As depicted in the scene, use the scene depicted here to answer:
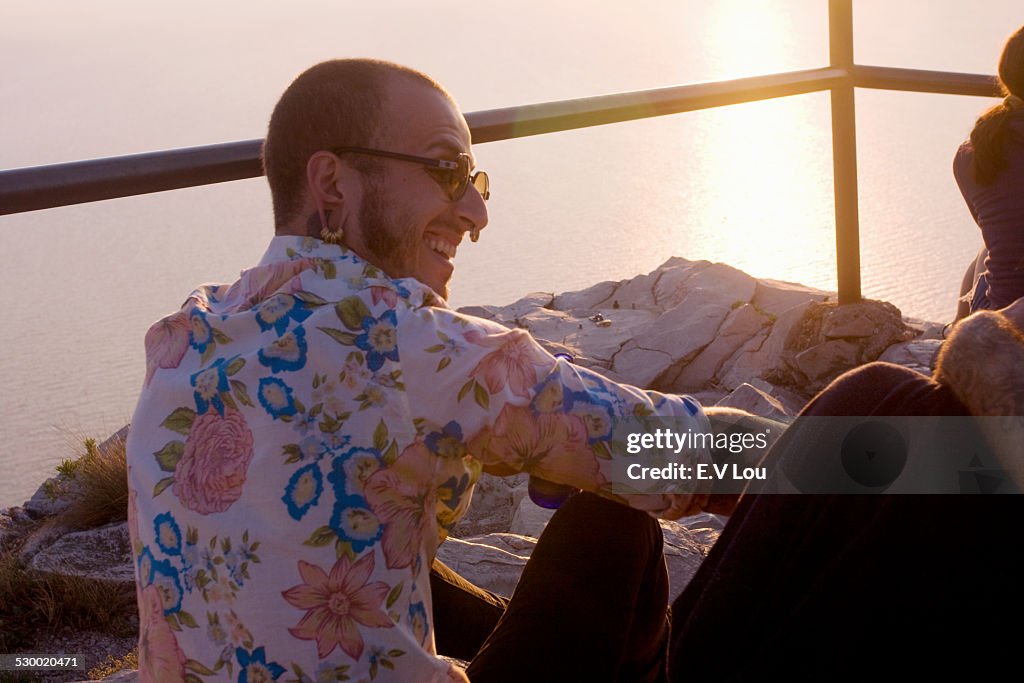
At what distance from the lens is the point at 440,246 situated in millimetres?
1301

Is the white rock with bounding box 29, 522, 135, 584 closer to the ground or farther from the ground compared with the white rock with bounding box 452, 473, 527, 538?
farther from the ground

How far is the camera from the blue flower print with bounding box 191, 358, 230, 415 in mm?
1048

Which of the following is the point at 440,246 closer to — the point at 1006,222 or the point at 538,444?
the point at 538,444

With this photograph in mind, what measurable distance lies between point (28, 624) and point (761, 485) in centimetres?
192

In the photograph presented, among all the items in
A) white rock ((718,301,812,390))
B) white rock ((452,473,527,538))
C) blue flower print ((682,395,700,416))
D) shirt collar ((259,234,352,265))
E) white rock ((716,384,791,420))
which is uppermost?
shirt collar ((259,234,352,265))

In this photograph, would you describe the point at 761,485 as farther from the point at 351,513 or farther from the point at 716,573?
the point at 351,513

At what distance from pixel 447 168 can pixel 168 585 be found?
551mm

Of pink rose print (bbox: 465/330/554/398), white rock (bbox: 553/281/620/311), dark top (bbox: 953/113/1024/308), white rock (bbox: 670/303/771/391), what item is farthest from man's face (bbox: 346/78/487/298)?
white rock (bbox: 553/281/620/311)

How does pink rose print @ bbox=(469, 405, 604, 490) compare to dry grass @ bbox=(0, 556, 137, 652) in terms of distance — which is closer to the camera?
pink rose print @ bbox=(469, 405, 604, 490)

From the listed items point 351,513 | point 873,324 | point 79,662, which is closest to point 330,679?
point 351,513

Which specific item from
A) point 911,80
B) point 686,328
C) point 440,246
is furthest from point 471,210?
point 686,328

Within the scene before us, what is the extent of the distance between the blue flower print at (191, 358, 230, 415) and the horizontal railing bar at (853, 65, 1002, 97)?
2.23 meters

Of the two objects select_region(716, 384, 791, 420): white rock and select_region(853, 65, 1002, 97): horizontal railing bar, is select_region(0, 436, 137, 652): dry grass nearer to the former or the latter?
select_region(716, 384, 791, 420): white rock

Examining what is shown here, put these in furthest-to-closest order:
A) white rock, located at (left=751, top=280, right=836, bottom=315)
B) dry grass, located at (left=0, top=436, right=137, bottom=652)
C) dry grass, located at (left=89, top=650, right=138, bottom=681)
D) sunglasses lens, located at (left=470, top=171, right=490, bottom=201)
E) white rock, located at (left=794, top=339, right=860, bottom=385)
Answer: white rock, located at (left=751, top=280, right=836, bottom=315) → white rock, located at (left=794, top=339, right=860, bottom=385) → dry grass, located at (left=0, top=436, right=137, bottom=652) → dry grass, located at (left=89, top=650, right=138, bottom=681) → sunglasses lens, located at (left=470, top=171, right=490, bottom=201)
